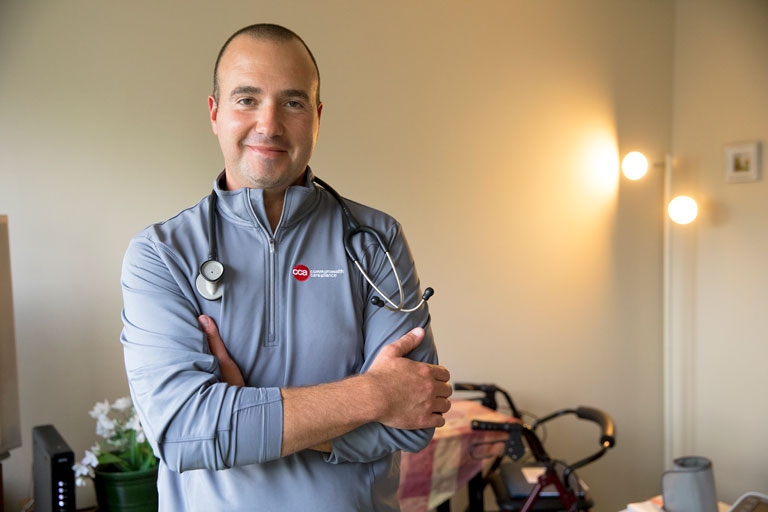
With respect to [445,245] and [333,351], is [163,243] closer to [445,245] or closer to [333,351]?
[333,351]

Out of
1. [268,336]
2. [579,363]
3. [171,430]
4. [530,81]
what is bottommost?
[579,363]

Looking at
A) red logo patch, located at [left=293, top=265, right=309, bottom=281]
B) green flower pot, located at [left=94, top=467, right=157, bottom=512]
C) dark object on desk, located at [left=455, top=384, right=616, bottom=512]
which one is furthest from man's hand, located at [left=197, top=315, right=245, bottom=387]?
dark object on desk, located at [left=455, top=384, right=616, bottom=512]

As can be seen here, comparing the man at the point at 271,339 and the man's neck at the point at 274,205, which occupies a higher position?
the man's neck at the point at 274,205

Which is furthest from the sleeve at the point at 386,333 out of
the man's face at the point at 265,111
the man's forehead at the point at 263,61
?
the man's forehead at the point at 263,61

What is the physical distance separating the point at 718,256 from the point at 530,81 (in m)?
1.49

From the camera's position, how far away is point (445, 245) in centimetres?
323

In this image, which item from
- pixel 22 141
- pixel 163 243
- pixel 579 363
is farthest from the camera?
pixel 579 363

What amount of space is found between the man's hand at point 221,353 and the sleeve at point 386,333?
0.70 feet

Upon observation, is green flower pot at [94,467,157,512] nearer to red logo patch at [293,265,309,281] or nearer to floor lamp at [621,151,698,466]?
red logo patch at [293,265,309,281]

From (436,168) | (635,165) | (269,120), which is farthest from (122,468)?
(635,165)

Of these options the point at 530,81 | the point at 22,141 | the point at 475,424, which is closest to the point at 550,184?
the point at 530,81

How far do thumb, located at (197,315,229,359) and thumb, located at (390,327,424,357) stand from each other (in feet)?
1.05

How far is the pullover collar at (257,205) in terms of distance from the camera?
135cm

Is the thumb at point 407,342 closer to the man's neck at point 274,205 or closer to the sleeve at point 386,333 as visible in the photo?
the sleeve at point 386,333
